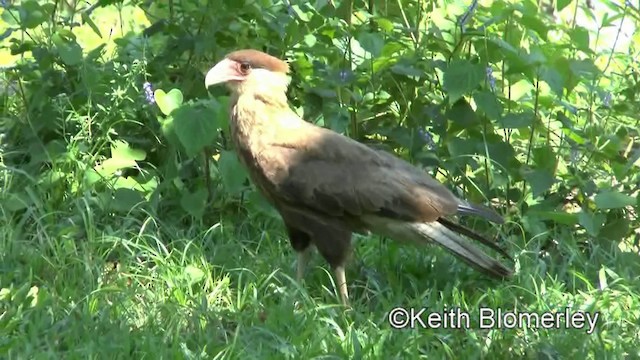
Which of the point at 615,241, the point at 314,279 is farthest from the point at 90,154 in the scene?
the point at 615,241

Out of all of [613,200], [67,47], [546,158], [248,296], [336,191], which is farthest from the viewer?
[67,47]

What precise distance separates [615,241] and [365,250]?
1.12 metres

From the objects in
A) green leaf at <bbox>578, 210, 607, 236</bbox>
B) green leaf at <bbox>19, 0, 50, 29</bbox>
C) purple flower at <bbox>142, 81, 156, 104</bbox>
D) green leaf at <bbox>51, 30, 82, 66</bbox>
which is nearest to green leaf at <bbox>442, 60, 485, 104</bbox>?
green leaf at <bbox>578, 210, 607, 236</bbox>

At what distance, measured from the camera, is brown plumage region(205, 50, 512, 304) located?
16.5 ft

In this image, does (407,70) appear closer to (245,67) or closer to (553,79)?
(553,79)

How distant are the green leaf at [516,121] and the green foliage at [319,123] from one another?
0.4 inches

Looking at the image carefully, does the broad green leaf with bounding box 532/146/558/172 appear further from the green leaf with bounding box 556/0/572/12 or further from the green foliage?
the green leaf with bounding box 556/0/572/12

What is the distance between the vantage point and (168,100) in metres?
5.57

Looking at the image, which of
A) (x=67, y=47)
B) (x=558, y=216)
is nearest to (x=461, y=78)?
(x=558, y=216)

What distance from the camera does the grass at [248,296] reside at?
4.41m

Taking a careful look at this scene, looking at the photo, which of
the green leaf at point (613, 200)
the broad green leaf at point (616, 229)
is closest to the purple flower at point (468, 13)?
the green leaf at point (613, 200)

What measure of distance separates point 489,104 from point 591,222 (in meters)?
0.68

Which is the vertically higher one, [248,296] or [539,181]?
[539,181]

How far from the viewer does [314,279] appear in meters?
5.32
